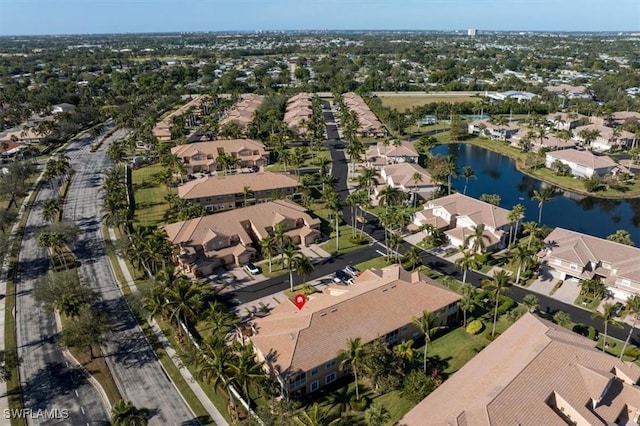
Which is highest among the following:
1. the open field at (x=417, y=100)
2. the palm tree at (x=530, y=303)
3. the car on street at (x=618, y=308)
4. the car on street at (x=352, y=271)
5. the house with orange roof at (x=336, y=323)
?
the open field at (x=417, y=100)

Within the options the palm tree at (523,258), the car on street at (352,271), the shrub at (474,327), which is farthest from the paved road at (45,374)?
the palm tree at (523,258)

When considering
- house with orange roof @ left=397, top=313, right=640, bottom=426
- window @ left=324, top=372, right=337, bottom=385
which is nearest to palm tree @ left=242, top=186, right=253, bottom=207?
window @ left=324, top=372, right=337, bottom=385

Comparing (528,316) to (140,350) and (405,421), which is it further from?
(140,350)

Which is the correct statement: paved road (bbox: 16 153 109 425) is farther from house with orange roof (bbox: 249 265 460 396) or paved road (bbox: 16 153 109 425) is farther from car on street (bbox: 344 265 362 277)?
→ car on street (bbox: 344 265 362 277)

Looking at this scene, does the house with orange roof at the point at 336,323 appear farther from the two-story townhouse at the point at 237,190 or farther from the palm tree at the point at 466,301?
the two-story townhouse at the point at 237,190

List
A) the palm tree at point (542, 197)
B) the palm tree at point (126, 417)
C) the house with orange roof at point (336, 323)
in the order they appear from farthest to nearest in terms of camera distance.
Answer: the palm tree at point (542, 197)
the house with orange roof at point (336, 323)
the palm tree at point (126, 417)

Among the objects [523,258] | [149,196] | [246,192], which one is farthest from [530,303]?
[149,196]
